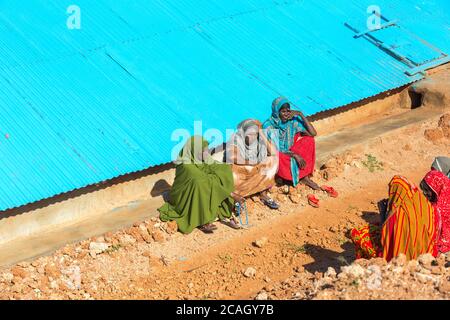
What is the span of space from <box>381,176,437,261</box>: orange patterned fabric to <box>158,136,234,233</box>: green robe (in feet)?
8.39

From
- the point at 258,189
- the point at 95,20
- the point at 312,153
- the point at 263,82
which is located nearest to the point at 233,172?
the point at 258,189

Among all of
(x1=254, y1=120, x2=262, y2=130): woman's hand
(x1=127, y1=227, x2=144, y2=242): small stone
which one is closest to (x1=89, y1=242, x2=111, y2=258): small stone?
(x1=127, y1=227, x2=144, y2=242): small stone

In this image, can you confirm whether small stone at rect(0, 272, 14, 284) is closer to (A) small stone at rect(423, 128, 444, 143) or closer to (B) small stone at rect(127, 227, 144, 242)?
(B) small stone at rect(127, 227, 144, 242)

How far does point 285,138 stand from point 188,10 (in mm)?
3012

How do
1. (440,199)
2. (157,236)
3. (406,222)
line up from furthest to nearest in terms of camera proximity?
(157,236)
(440,199)
(406,222)

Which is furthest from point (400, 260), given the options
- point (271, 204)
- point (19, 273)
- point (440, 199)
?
point (19, 273)

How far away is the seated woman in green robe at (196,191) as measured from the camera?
426 inches

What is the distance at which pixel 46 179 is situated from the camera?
35.4 feet

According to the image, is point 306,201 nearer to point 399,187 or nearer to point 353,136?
point 353,136

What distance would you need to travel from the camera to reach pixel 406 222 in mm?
8914

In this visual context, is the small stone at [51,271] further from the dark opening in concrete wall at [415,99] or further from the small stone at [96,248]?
the dark opening in concrete wall at [415,99]

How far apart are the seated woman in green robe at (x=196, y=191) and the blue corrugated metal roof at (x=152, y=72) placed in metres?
0.68

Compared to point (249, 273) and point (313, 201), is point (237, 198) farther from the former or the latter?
point (249, 273)

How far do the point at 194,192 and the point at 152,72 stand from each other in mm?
2585
